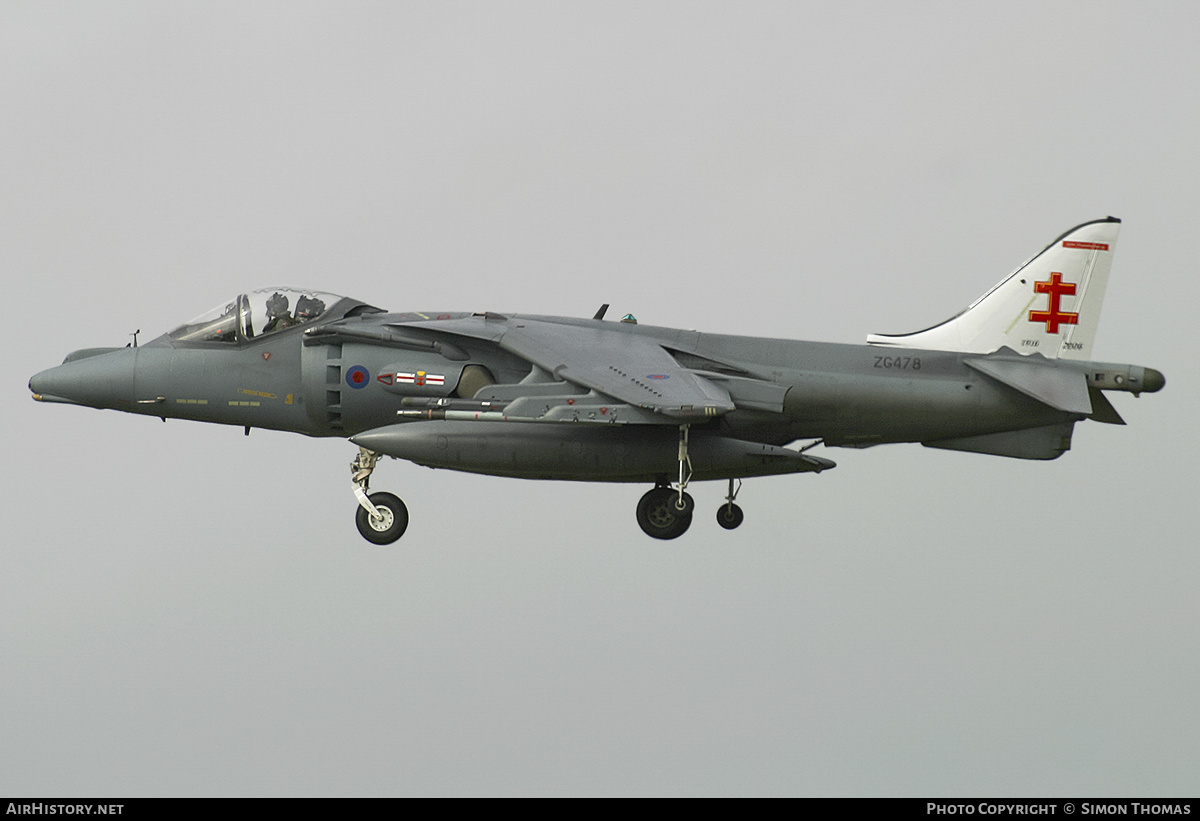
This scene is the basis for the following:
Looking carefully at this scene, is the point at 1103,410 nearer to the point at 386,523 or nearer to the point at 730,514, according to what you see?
the point at 730,514

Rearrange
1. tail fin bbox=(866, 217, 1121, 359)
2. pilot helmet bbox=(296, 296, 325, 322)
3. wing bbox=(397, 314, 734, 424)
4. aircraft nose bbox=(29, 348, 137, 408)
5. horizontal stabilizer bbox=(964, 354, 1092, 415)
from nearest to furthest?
wing bbox=(397, 314, 734, 424), horizontal stabilizer bbox=(964, 354, 1092, 415), tail fin bbox=(866, 217, 1121, 359), pilot helmet bbox=(296, 296, 325, 322), aircraft nose bbox=(29, 348, 137, 408)

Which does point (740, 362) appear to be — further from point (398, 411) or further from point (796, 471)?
point (398, 411)

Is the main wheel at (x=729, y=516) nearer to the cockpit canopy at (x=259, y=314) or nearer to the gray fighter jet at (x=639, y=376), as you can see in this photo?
the gray fighter jet at (x=639, y=376)

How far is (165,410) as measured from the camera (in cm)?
2311

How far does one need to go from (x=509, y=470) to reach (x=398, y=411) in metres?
1.59

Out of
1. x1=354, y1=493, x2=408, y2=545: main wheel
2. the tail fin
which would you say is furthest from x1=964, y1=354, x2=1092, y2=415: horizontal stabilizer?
x1=354, y1=493, x2=408, y2=545: main wheel

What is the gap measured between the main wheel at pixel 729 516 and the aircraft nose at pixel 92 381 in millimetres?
8070

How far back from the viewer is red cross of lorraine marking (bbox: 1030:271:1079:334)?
72.4ft

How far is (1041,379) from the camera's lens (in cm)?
2142

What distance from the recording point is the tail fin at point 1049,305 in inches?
869

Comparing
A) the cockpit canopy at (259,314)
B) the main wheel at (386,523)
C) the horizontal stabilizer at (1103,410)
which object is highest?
the cockpit canopy at (259,314)

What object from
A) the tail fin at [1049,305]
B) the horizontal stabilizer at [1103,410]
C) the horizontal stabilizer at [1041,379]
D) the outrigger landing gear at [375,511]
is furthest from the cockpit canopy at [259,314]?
the horizontal stabilizer at [1103,410]

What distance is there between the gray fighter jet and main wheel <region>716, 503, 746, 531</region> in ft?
0.09

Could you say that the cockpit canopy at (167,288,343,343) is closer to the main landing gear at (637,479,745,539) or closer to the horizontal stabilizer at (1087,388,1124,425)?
the main landing gear at (637,479,745,539)
